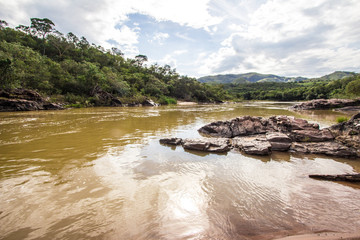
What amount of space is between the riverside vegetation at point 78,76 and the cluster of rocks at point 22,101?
127cm

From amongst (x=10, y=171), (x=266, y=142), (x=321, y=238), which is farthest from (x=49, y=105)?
(x=321, y=238)

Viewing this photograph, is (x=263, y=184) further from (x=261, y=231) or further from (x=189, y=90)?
(x=189, y=90)

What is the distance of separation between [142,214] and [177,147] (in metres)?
4.57

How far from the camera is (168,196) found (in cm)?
360

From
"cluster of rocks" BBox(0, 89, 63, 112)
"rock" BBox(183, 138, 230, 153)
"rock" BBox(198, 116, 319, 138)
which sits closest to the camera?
"rock" BBox(183, 138, 230, 153)

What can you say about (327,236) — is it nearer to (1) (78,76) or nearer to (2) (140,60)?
(1) (78,76)

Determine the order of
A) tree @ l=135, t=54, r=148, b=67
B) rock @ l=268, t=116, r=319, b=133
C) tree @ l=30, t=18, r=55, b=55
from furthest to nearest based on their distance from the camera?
tree @ l=135, t=54, r=148, b=67 → tree @ l=30, t=18, r=55, b=55 → rock @ l=268, t=116, r=319, b=133

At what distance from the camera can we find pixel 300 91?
9944cm

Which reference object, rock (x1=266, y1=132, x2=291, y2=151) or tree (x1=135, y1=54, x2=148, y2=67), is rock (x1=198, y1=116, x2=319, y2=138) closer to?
rock (x1=266, y1=132, x2=291, y2=151)

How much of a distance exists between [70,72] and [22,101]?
2101cm

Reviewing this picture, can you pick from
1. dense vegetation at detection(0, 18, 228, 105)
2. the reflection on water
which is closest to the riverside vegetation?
dense vegetation at detection(0, 18, 228, 105)

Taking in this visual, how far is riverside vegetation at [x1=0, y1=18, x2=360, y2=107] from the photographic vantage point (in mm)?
29970

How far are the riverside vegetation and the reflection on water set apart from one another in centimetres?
3035

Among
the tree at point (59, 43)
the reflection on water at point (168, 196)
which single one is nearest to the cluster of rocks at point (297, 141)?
the reflection on water at point (168, 196)
